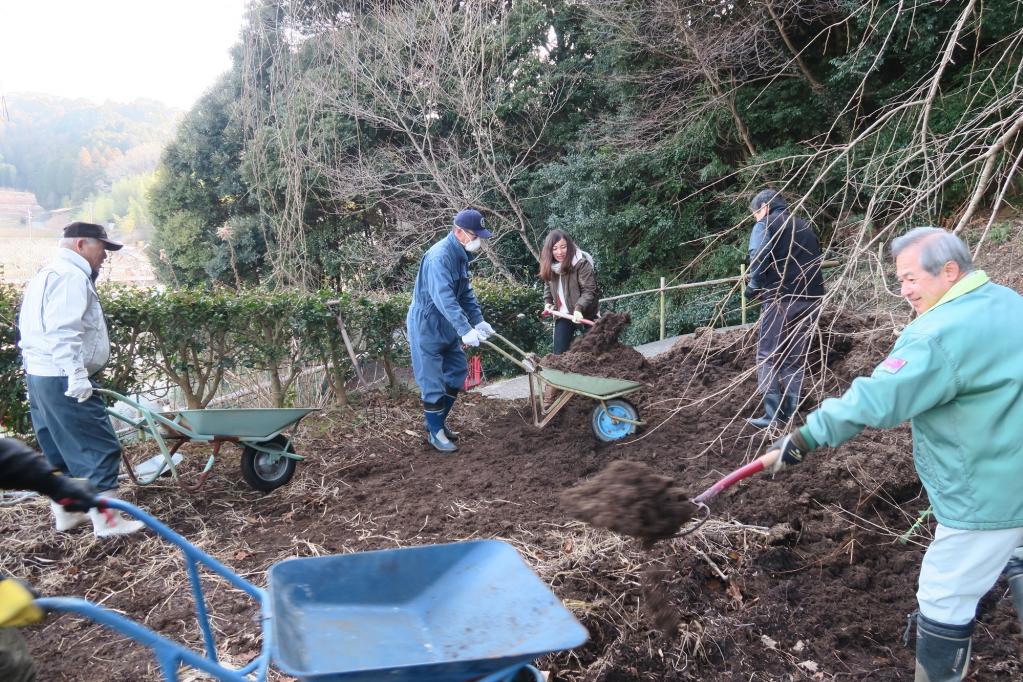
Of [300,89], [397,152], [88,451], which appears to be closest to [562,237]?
[88,451]

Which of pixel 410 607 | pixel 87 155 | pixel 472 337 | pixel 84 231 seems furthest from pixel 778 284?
pixel 87 155

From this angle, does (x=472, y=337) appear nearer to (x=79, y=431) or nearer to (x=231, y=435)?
(x=231, y=435)

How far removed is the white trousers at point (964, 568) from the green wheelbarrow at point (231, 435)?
143 inches

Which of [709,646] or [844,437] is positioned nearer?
[844,437]

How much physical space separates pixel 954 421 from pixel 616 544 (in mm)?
1775

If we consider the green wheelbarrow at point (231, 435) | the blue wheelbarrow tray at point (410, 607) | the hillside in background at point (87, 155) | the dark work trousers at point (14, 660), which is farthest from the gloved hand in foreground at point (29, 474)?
the hillside in background at point (87, 155)

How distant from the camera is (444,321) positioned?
5793 mm

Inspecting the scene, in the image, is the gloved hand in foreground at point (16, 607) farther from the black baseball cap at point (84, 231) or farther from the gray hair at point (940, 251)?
the black baseball cap at point (84, 231)

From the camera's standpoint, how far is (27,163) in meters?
16.4

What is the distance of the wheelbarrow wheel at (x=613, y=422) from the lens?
5.59 metres

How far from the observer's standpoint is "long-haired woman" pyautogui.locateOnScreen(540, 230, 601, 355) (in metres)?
7.02

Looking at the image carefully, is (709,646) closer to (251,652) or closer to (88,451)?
(251,652)

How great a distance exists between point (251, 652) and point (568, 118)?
12.9m

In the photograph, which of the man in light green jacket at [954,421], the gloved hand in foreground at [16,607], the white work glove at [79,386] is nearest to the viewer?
the gloved hand in foreground at [16,607]
